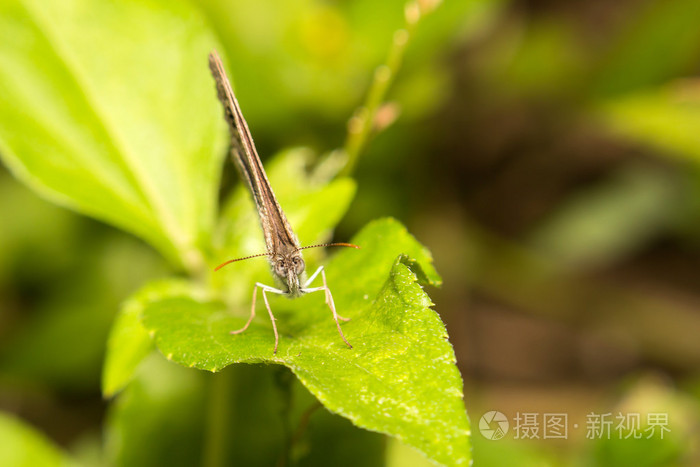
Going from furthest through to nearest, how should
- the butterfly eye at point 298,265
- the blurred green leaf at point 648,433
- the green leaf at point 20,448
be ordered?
the blurred green leaf at point 648,433 < the green leaf at point 20,448 < the butterfly eye at point 298,265

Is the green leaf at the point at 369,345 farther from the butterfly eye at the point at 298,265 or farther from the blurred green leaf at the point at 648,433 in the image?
the blurred green leaf at the point at 648,433

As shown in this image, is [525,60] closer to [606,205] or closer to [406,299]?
[606,205]

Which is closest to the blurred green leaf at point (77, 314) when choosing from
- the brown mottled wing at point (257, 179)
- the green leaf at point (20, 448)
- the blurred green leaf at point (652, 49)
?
the green leaf at point (20, 448)

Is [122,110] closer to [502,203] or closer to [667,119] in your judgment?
[667,119]

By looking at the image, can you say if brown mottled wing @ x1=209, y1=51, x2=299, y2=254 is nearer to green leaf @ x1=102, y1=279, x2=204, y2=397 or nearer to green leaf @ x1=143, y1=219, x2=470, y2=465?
green leaf @ x1=143, y1=219, x2=470, y2=465

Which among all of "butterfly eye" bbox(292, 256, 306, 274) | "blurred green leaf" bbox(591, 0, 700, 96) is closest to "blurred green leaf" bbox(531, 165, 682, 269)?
"blurred green leaf" bbox(591, 0, 700, 96)

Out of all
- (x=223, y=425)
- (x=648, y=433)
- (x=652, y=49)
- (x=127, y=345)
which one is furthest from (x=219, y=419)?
(x=652, y=49)
